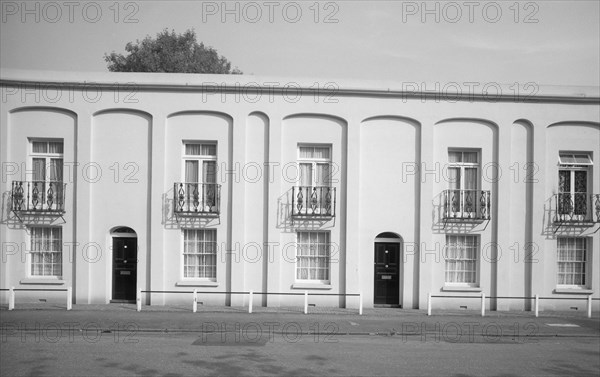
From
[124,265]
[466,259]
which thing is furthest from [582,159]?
[124,265]

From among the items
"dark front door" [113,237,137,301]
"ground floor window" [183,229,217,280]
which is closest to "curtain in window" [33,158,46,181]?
"dark front door" [113,237,137,301]

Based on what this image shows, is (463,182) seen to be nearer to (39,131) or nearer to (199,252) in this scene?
(199,252)

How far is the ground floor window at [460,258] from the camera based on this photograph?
18016 mm

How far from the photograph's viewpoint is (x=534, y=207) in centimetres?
1773

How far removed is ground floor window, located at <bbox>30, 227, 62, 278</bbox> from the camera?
695 inches

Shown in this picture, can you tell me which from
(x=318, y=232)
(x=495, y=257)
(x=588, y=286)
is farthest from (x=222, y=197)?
(x=588, y=286)

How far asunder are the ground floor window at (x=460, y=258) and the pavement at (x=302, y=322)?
4.36 feet

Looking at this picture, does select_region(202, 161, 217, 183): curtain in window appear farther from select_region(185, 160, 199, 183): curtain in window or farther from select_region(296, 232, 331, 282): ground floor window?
select_region(296, 232, 331, 282): ground floor window

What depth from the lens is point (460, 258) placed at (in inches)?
710

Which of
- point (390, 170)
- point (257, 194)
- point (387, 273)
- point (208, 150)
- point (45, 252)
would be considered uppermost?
point (208, 150)

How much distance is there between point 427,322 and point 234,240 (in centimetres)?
664

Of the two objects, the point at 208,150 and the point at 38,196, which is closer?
the point at 38,196

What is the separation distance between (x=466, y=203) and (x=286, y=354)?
9.31m

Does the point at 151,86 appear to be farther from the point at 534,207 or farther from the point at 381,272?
the point at 534,207
